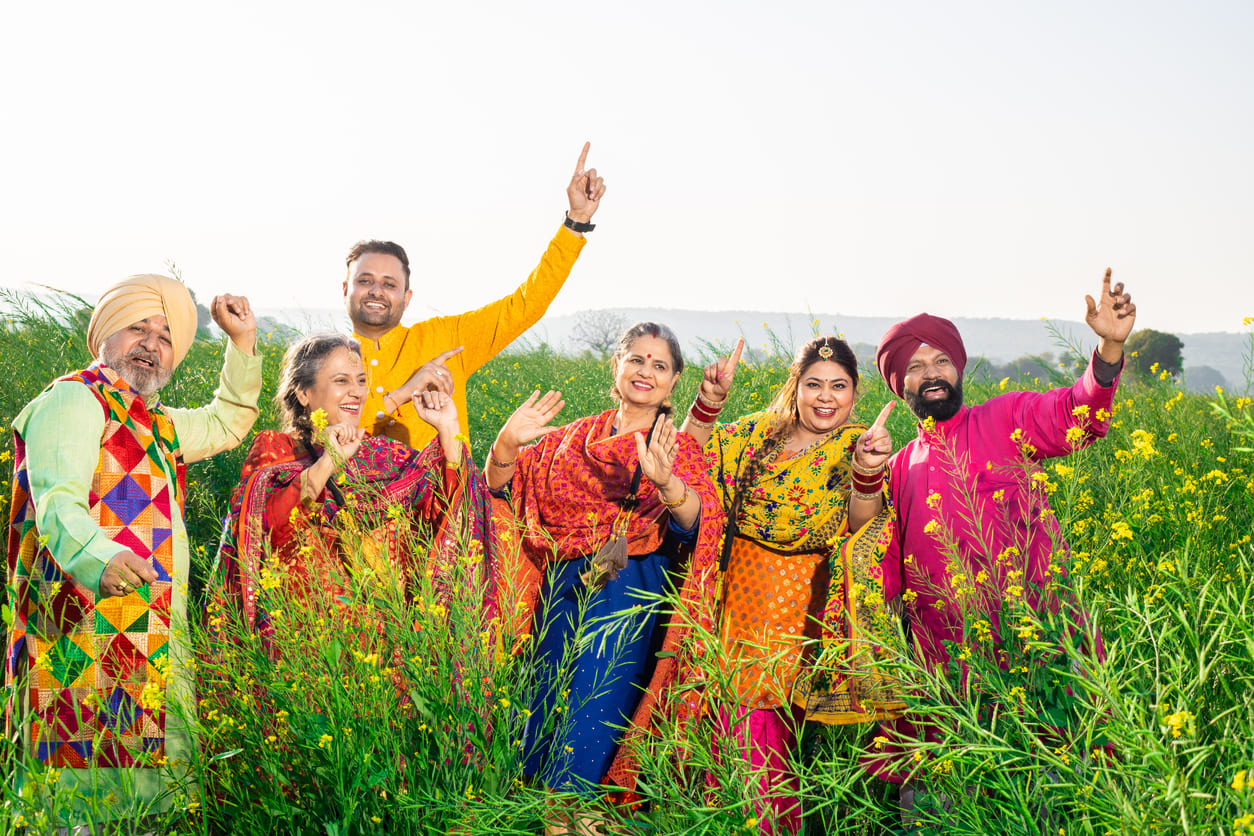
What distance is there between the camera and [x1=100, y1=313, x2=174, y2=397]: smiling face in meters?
2.36

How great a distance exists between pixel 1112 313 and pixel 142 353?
292cm

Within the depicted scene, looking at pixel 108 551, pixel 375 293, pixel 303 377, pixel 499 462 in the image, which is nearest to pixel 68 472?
pixel 108 551

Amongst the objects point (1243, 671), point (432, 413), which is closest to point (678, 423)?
point (432, 413)

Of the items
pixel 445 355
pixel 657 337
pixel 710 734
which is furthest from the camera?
pixel 445 355

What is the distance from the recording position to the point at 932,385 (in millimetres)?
2855

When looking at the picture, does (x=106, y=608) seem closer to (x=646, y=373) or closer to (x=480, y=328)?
(x=646, y=373)

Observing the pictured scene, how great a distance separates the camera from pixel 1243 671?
1667 mm

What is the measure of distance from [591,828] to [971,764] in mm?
862

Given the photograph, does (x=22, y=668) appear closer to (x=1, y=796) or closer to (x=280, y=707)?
(x=1, y=796)

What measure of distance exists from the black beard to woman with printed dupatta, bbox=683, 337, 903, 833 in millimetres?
235

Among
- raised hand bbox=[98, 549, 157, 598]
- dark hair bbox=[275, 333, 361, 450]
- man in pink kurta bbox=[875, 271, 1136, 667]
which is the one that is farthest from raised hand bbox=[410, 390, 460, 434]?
man in pink kurta bbox=[875, 271, 1136, 667]

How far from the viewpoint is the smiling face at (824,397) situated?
298cm

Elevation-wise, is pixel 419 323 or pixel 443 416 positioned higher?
pixel 419 323

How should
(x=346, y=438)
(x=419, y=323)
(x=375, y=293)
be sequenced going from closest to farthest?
(x=346, y=438), (x=375, y=293), (x=419, y=323)
